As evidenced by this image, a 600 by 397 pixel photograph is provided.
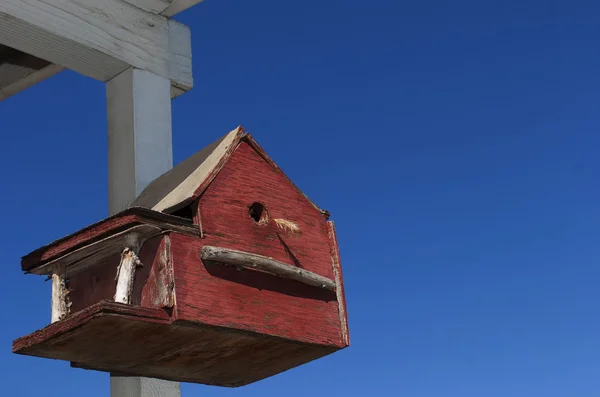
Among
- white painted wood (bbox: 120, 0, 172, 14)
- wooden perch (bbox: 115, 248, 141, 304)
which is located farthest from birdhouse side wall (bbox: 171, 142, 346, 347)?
white painted wood (bbox: 120, 0, 172, 14)

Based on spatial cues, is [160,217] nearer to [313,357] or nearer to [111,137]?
[313,357]

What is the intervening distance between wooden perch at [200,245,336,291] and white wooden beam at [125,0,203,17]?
3.15 ft

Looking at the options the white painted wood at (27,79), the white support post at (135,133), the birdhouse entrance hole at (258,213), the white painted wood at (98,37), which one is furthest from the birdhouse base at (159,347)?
the white painted wood at (27,79)

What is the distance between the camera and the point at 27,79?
3.24 metres

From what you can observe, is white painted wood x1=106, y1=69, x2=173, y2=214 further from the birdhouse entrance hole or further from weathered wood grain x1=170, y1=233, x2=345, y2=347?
weathered wood grain x1=170, y1=233, x2=345, y2=347

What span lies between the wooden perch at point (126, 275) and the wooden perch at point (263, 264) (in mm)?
140

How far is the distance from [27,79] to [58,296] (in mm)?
1299

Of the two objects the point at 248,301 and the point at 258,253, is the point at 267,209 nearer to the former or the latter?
the point at 258,253

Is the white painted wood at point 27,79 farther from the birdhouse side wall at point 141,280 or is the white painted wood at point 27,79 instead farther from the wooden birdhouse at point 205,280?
the birdhouse side wall at point 141,280

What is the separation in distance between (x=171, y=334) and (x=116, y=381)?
53cm

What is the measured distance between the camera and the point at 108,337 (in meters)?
1.92

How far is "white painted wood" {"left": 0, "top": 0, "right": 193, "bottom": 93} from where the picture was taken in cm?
254

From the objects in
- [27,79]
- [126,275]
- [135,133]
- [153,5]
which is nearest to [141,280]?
[126,275]

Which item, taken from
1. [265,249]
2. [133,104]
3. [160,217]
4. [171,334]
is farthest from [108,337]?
[133,104]
